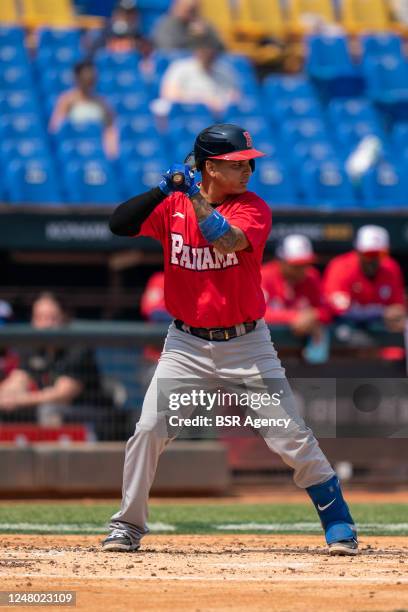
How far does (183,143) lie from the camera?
1373 cm

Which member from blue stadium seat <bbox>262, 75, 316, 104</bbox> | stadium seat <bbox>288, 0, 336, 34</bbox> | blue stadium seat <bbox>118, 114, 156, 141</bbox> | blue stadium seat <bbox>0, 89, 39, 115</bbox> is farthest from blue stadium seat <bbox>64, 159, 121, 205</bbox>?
stadium seat <bbox>288, 0, 336, 34</bbox>

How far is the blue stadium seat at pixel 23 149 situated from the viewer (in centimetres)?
1293

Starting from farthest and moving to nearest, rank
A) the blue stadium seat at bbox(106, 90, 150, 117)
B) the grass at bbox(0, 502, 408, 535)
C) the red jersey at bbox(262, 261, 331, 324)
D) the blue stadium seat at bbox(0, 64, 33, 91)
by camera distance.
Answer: the blue stadium seat at bbox(106, 90, 150, 117) < the blue stadium seat at bbox(0, 64, 33, 91) < the red jersey at bbox(262, 261, 331, 324) < the grass at bbox(0, 502, 408, 535)

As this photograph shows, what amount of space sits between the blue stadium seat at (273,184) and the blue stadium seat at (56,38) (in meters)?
3.08

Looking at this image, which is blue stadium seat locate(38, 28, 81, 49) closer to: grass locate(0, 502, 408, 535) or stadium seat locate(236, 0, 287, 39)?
stadium seat locate(236, 0, 287, 39)

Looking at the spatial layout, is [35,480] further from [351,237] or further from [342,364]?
[351,237]

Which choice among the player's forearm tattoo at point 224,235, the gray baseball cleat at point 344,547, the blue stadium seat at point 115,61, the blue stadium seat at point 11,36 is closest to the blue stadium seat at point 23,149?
the blue stadium seat at point 11,36

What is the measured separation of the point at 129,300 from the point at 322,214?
217 centimetres

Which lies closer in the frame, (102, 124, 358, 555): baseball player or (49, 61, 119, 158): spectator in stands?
(102, 124, 358, 555): baseball player

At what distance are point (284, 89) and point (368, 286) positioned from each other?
4748 millimetres

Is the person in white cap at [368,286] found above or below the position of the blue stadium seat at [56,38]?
below

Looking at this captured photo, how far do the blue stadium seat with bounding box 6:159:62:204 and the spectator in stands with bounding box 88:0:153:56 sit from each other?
3.10m

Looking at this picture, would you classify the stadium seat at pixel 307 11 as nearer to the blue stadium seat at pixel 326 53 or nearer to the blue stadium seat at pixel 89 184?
the blue stadium seat at pixel 326 53

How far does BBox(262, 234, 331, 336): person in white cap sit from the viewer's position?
10.9m
